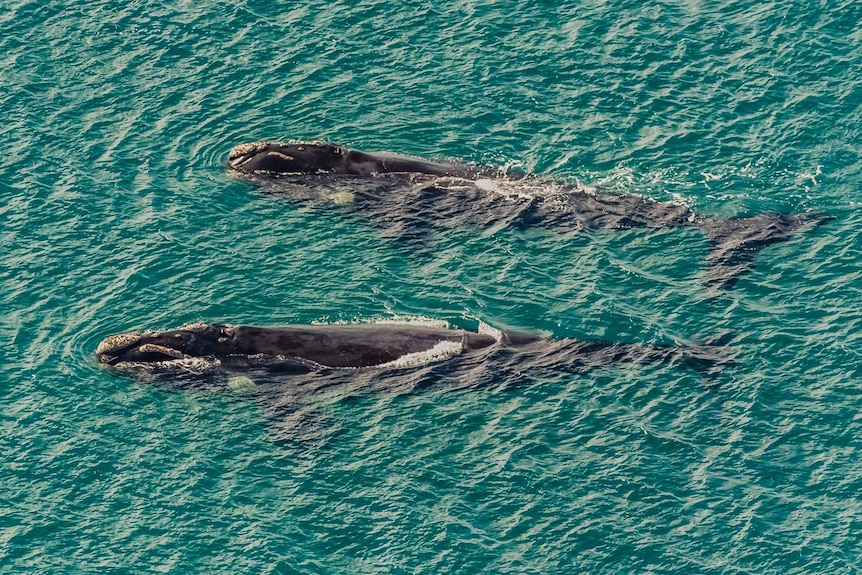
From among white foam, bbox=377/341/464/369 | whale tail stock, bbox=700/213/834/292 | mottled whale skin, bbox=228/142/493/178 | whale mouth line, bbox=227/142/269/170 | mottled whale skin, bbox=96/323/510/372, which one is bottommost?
whale tail stock, bbox=700/213/834/292

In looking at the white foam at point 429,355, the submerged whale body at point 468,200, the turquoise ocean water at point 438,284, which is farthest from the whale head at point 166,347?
the submerged whale body at point 468,200

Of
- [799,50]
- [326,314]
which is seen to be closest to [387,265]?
[326,314]

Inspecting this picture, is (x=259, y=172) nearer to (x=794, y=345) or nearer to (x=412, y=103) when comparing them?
(x=412, y=103)

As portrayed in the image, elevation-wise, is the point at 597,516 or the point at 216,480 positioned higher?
the point at 216,480

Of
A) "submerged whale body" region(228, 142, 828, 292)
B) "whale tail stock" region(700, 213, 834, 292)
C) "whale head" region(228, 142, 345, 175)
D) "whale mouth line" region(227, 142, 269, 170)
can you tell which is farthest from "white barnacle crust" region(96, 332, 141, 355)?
"whale tail stock" region(700, 213, 834, 292)

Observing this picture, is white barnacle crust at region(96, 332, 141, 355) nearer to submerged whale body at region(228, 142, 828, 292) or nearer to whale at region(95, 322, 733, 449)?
whale at region(95, 322, 733, 449)

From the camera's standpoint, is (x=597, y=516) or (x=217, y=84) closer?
(x=597, y=516)

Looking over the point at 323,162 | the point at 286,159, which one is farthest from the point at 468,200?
the point at 286,159

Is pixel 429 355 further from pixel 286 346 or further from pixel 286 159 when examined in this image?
pixel 286 159
